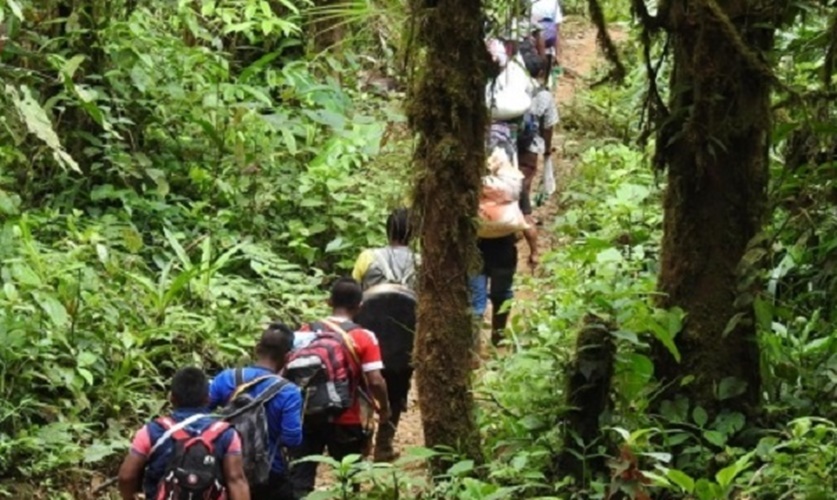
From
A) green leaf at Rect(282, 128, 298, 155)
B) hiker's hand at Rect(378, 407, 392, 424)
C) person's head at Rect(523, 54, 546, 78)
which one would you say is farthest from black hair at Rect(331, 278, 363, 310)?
person's head at Rect(523, 54, 546, 78)

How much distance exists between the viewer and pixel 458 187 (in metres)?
7.16

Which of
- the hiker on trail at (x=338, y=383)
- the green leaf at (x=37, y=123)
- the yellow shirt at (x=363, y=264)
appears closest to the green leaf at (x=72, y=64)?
the green leaf at (x=37, y=123)

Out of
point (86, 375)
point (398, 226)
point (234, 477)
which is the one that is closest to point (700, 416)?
point (234, 477)

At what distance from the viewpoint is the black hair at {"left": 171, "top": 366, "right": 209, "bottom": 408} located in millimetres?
6707

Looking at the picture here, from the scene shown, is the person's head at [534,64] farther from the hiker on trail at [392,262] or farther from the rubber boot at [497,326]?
the hiker on trail at [392,262]

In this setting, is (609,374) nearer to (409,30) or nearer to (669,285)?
(669,285)

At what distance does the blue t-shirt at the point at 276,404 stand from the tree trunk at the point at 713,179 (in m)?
1.79

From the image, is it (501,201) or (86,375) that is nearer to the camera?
(86,375)

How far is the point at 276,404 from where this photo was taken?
7234mm

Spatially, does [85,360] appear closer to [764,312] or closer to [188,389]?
[188,389]

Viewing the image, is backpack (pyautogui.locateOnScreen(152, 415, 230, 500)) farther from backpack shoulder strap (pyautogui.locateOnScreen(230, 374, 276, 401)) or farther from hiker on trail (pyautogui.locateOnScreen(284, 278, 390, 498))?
hiker on trail (pyautogui.locateOnScreen(284, 278, 390, 498))

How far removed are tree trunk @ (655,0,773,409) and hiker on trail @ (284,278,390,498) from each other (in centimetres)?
164

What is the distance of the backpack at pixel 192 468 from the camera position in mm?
6484

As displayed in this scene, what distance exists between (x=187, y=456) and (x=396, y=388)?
273 centimetres
